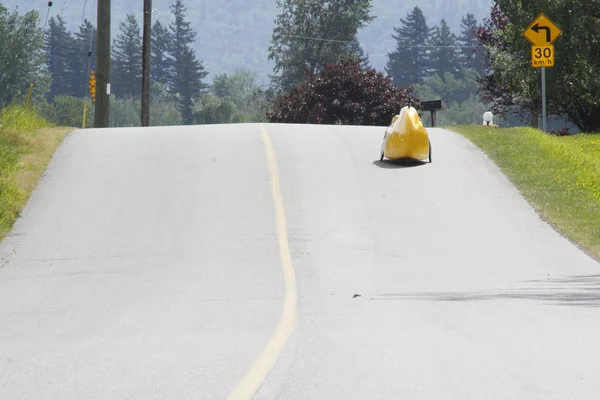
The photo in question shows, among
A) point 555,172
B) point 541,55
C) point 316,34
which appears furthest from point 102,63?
point 316,34

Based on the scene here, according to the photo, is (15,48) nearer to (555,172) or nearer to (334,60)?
(334,60)

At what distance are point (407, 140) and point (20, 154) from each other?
8245mm

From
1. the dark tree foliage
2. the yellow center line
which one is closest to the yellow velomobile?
the yellow center line

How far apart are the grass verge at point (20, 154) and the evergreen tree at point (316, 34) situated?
8077cm

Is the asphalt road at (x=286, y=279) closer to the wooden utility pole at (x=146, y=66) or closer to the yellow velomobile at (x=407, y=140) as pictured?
the yellow velomobile at (x=407, y=140)

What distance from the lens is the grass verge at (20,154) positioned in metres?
20.7

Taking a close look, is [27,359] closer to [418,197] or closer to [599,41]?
[418,197]


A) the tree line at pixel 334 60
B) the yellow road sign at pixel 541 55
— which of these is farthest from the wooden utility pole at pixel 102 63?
the yellow road sign at pixel 541 55

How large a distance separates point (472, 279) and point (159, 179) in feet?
33.8

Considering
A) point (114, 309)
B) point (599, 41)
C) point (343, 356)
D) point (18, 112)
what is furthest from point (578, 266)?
point (599, 41)

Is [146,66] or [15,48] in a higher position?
[15,48]

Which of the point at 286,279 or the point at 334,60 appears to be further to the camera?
the point at 334,60

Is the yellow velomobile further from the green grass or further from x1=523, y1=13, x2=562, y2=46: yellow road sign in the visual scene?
x1=523, y1=13, x2=562, y2=46: yellow road sign

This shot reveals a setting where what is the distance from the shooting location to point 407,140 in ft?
82.6
